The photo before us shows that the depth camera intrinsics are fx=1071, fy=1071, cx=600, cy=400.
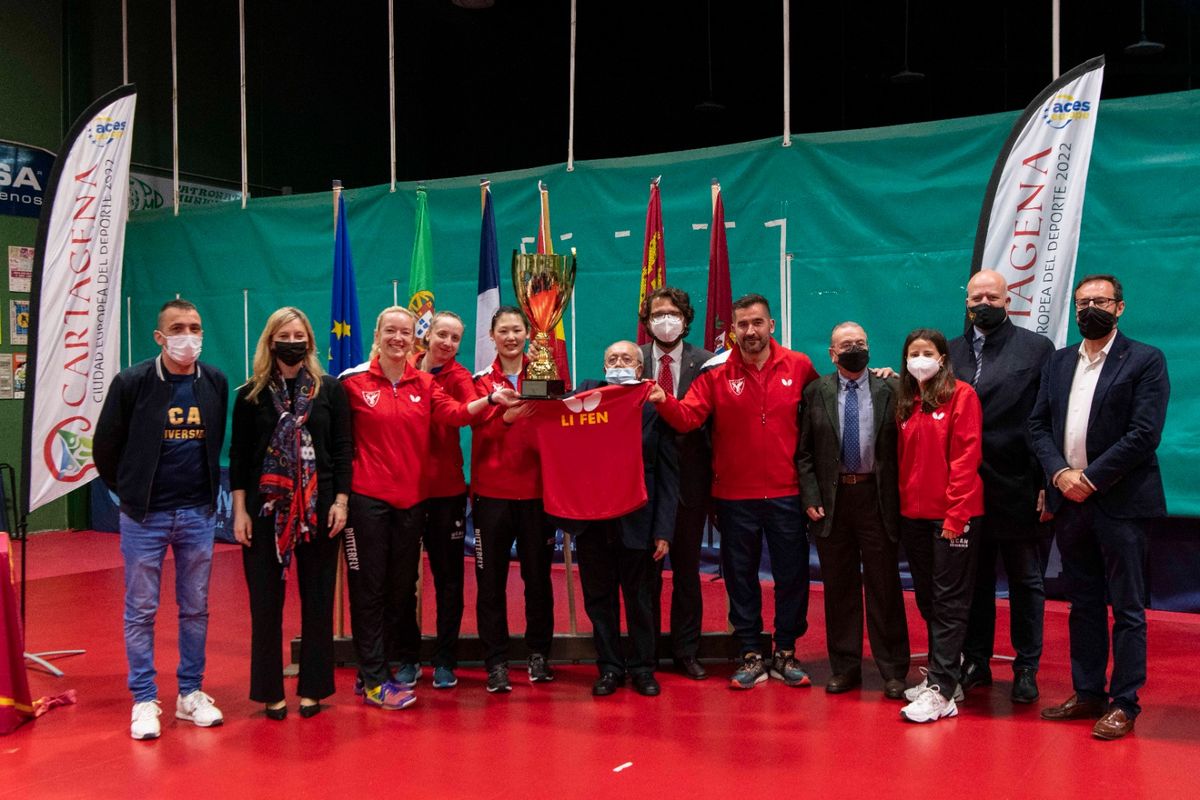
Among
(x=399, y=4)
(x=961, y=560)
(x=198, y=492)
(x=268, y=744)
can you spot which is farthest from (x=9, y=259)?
(x=961, y=560)

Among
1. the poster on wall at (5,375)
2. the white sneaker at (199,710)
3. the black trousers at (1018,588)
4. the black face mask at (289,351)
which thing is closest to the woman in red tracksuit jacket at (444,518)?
the black face mask at (289,351)

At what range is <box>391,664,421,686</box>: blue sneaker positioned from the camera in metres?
4.37

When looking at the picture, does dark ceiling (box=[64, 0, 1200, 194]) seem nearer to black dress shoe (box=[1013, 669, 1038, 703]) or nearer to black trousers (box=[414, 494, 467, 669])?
black trousers (box=[414, 494, 467, 669])

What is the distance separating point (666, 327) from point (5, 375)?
682 cm

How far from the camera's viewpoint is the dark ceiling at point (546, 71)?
991cm

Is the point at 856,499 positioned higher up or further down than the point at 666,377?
further down

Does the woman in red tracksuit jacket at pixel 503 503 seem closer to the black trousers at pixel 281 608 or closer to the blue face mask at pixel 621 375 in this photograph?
the blue face mask at pixel 621 375

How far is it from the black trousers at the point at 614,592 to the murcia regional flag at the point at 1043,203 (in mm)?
2106

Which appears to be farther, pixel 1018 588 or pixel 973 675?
pixel 973 675

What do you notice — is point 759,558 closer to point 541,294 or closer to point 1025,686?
point 1025,686

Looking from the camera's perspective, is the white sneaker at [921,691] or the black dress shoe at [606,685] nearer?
the white sneaker at [921,691]

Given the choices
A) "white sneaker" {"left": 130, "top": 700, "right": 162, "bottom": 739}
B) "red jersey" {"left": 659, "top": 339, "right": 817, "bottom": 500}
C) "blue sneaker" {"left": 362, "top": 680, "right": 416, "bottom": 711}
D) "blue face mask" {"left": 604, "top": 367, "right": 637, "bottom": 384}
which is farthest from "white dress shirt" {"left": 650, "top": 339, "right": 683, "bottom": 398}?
"white sneaker" {"left": 130, "top": 700, "right": 162, "bottom": 739}

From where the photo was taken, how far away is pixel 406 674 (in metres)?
4.40

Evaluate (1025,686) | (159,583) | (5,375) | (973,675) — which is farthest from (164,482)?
(5,375)
